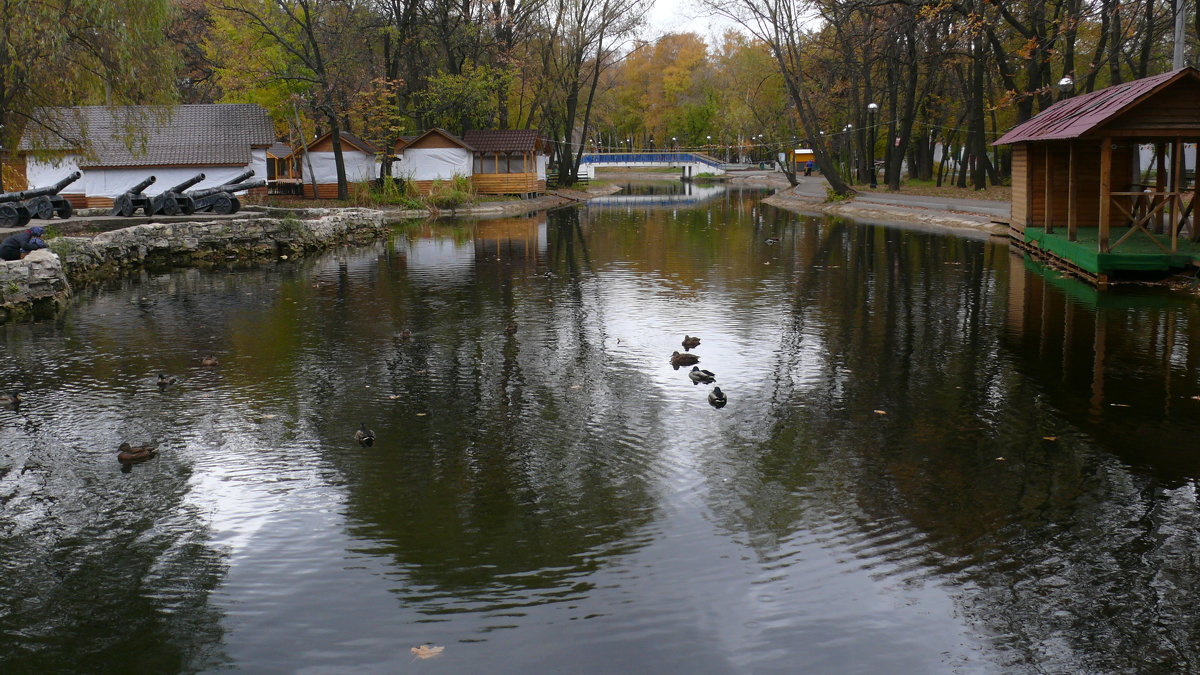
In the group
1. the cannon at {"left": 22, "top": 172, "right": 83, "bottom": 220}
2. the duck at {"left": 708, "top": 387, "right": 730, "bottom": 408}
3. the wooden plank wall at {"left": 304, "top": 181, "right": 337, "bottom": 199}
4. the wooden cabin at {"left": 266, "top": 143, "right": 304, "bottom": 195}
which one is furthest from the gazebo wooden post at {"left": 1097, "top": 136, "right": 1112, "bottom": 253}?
the wooden cabin at {"left": 266, "top": 143, "right": 304, "bottom": 195}

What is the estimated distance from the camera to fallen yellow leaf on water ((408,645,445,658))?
5625mm

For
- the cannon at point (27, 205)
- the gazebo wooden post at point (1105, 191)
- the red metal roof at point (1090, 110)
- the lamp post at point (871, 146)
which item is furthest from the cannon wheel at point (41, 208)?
the lamp post at point (871, 146)

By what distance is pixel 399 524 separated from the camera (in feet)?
24.7

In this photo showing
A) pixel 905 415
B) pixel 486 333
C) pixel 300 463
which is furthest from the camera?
pixel 486 333

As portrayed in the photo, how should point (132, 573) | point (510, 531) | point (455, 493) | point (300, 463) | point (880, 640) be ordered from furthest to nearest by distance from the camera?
point (300, 463) → point (455, 493) → point (510, 531) → point (132, 573) → point (880, 640)

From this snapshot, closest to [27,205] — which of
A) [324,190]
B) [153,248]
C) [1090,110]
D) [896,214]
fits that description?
[153,248]

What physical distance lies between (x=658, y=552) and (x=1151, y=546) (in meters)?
3.17

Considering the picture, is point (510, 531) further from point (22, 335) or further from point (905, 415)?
point (22, 335)

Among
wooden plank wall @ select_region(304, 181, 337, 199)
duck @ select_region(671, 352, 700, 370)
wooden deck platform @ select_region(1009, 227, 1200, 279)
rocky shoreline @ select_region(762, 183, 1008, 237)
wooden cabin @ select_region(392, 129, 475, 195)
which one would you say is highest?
wooden cabin @ select_region(392, 129, 475, 195)

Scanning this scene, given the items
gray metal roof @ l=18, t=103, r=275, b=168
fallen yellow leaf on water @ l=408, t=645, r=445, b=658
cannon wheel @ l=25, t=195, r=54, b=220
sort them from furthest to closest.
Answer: gray metal roof @ l=18, t=103, r=275, b=168 → cannon wheel @ l=25, t=195, r=54, b=220 → fallen yellow leaf on water @ l=408, t=645, r=445, b=658

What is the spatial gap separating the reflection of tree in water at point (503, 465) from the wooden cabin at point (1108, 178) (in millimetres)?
8909

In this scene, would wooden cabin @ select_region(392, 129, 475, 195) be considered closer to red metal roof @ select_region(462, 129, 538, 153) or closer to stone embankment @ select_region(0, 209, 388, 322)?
red metal roof @ select_region(462, 129, 538, 153)

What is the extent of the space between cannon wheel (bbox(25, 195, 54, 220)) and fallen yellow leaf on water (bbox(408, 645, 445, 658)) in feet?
89.0

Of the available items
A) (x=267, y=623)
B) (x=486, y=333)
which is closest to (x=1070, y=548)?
(x=267, y=623)
